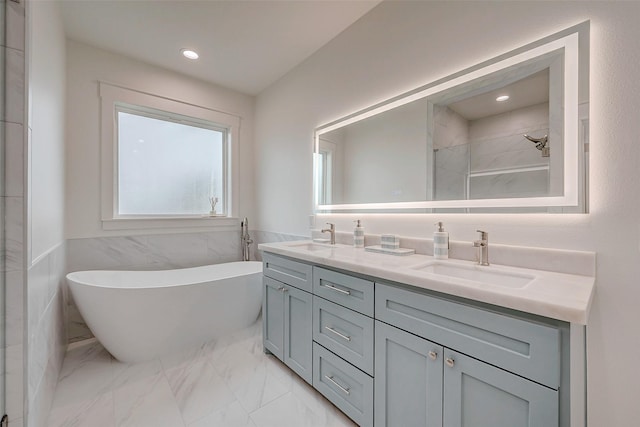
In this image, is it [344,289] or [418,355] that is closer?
[418,355]

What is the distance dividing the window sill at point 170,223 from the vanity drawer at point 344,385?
6.49ft

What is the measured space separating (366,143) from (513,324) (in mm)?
1493

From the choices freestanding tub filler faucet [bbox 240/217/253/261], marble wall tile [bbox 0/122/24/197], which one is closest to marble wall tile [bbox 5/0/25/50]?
marble wall tile [bbox 0/122/24/197]

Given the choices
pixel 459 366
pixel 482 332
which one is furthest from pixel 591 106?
pixel 459 366

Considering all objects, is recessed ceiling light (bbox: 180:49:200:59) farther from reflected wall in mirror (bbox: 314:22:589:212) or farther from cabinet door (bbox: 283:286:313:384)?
cabinet door (bbox: 283:286:313:384)

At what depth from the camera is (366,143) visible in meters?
2.00

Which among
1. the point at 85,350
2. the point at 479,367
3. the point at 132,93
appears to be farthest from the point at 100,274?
the point at 479,367

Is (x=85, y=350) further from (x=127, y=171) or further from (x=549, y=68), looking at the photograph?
Result: (x=549, y=68)

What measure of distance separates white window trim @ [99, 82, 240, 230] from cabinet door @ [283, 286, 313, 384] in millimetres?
1651

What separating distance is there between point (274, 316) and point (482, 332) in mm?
1373

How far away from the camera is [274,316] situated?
189 centimetres

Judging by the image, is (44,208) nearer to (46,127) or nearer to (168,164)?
(46,127)

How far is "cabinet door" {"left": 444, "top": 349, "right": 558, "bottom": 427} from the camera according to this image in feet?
2.52

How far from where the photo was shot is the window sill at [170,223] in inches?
94.7
